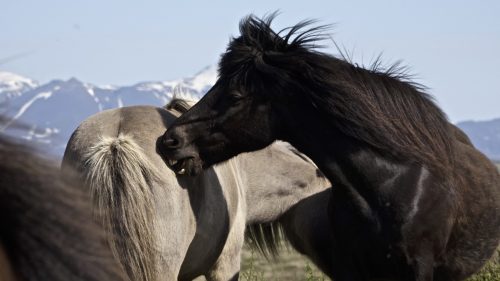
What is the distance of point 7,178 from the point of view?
1415 mm

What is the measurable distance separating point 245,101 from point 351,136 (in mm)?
676

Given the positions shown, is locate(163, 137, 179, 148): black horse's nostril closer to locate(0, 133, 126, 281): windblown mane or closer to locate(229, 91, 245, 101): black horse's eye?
locate(229, 91, 245, 101): black horse's eye

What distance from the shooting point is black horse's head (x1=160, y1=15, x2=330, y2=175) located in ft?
19.2

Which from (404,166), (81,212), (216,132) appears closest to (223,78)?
(216,132)

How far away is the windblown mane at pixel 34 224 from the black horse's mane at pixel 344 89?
4.51 m

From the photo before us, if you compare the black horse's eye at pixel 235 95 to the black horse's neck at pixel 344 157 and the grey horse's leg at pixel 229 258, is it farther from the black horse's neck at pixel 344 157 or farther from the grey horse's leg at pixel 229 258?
the grey horse's leg at pixel 229 258

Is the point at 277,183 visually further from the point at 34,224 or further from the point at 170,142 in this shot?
the point at 34,224

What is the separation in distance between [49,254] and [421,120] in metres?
5.01

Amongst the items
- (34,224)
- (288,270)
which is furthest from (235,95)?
(34,224)

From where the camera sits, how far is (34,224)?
4.66 feet

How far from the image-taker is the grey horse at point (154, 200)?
5.15m

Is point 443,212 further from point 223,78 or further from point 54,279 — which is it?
point 54,279

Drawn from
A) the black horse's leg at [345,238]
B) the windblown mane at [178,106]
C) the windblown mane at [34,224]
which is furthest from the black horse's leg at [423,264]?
the windblown mane at [34,224]

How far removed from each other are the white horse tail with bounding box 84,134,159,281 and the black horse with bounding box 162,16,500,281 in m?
0.66
